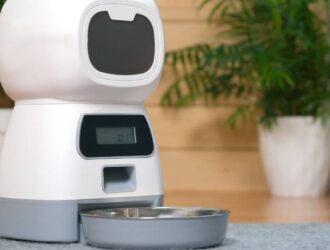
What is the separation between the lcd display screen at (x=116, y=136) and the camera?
134cm

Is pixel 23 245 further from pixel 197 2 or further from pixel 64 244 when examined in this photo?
pixel 197 2

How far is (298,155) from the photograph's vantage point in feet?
8.50

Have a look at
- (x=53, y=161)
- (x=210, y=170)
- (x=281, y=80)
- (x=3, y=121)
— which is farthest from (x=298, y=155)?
(x=53, y=161)

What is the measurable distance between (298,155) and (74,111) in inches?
55.5

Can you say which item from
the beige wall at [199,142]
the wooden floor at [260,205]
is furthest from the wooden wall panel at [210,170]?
the wooden floor at [260,205]

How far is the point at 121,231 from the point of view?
3.93ft

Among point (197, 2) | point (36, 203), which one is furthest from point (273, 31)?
point (36, 203)

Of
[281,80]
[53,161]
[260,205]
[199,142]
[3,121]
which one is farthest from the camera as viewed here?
[199,142]

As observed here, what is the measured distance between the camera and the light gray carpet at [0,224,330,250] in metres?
1.25

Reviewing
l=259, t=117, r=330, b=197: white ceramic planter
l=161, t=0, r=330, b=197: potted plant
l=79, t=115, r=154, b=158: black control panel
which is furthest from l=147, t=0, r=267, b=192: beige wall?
l=79, t=115, r=154, b=158: black control panel

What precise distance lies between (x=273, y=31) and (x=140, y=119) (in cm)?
132

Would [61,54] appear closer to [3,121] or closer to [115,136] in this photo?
[115,136]

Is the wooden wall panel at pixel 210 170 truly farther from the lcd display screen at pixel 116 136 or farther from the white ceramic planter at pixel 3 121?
the lcd display screen at pixel 116 136

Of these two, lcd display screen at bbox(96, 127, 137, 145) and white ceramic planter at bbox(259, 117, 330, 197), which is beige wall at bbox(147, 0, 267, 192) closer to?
white ceramic planter at bbox(259, 117, 330, 197)
